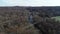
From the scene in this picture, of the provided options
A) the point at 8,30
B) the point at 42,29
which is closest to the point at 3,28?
the point at 8,30

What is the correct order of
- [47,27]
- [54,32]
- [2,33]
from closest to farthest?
[2,33] → [54,32] → [47,27]

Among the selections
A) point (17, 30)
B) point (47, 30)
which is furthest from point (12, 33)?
point (47, 30)

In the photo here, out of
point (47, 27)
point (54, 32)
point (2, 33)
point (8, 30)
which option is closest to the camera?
point (2, 33)

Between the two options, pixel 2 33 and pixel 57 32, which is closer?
pixel 2 33

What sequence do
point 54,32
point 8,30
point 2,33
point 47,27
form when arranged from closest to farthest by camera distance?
point 2,33 → point 8,30 → point 54,32 → point 47,27

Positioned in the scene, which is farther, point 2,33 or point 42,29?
point 42,29

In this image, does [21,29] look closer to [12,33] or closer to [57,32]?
[12,33]

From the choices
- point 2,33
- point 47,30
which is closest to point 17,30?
point 2,33

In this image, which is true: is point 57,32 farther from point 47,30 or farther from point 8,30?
point 8,30
